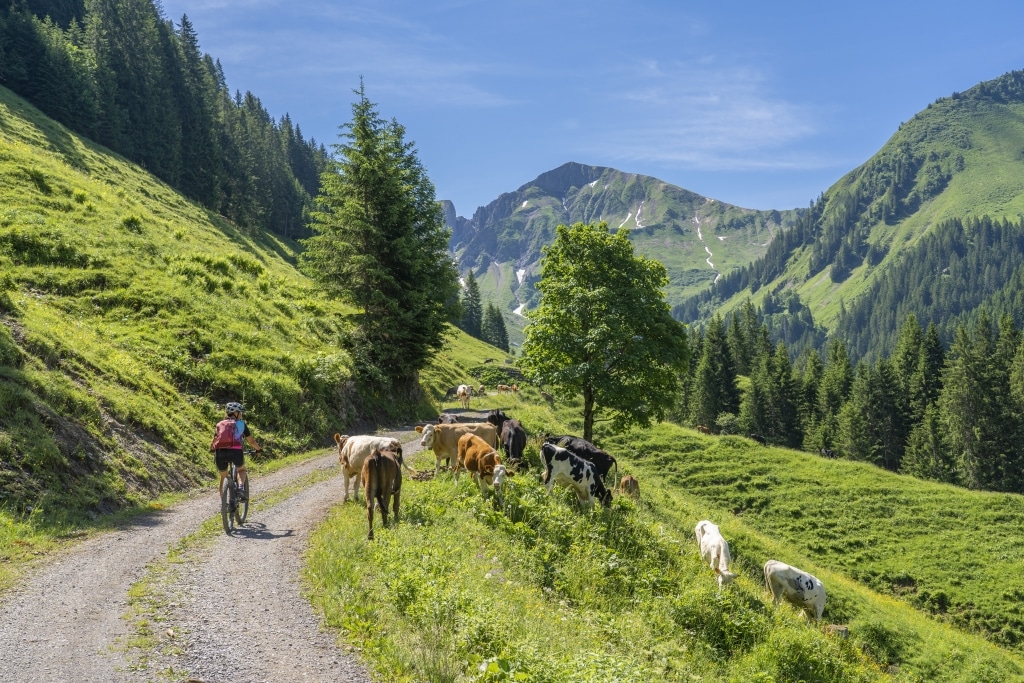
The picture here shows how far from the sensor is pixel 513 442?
2080 cm

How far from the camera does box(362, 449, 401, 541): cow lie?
13.0 metres

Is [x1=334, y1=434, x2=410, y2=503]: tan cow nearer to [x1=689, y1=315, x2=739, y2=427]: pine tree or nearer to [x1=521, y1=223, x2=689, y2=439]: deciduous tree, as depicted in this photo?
[x1=521, y1=223, x2=689, y2=439]: deciduous tree

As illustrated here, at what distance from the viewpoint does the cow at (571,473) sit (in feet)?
58.8

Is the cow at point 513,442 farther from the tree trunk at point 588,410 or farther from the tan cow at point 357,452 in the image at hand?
the tree trunk at point 588,410

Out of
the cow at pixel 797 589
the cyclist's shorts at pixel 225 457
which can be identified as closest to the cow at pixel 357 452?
the cyclist's shorts at pixel 225 457

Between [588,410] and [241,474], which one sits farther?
[588,410]

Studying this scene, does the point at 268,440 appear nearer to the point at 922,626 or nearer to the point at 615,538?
the point at 615,538

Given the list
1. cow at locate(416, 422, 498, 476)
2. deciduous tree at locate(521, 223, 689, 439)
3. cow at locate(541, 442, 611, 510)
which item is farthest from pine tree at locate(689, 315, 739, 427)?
cow at locate(416, 422, 498, 476)

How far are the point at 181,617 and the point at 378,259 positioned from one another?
27.8m

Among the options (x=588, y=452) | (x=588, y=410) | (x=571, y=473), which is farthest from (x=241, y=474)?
(x=588, y=410)

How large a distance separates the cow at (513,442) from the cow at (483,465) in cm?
335

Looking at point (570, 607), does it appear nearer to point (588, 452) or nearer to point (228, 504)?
point (588, 452)

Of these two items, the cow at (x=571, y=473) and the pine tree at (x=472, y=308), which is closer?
the cow at (x=571, y=473)

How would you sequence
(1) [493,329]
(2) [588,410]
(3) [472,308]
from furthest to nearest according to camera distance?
1. (1) [493,329]
2. (3) [472,308]
3. (2) [588,410]
